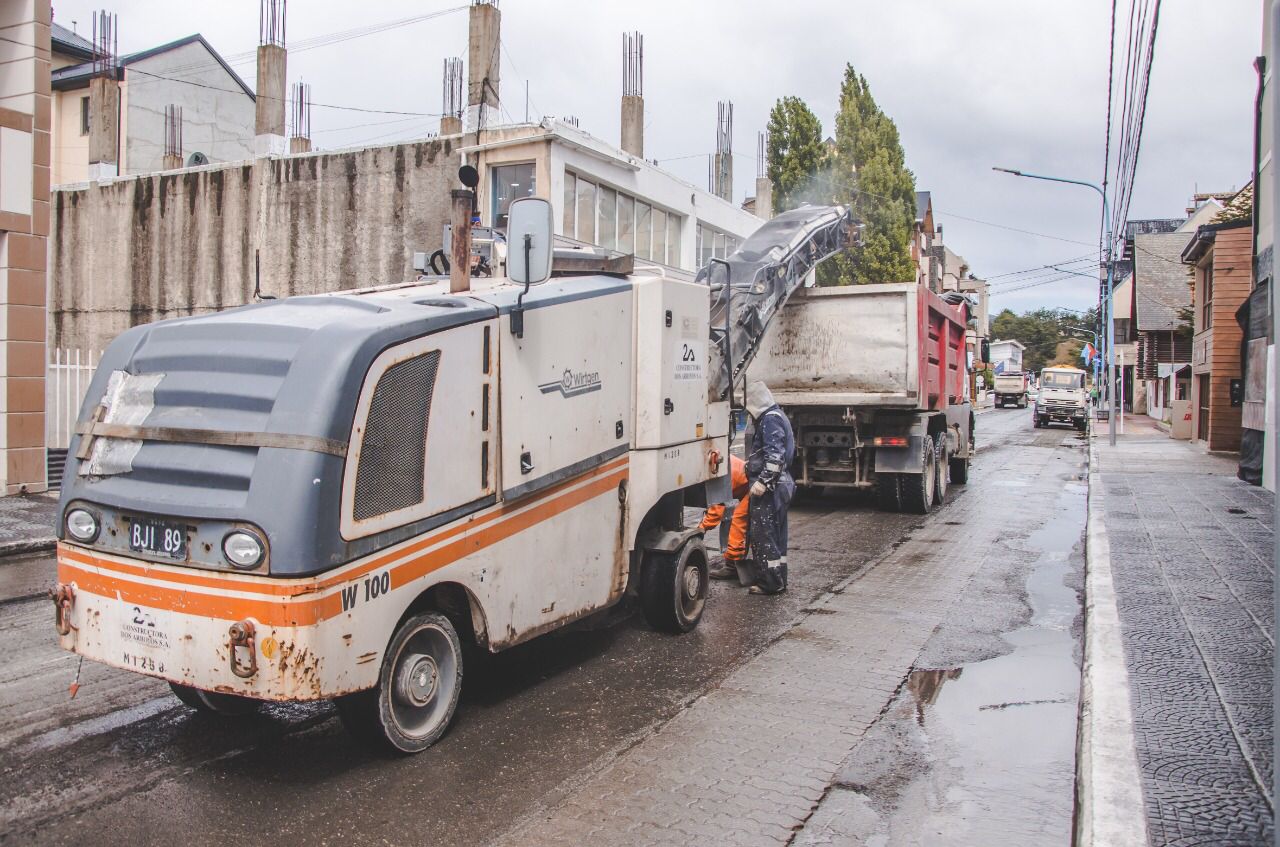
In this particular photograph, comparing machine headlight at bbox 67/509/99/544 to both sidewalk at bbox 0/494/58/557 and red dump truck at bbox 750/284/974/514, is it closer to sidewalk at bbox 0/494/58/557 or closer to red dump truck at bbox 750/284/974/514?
sidewalk at bbox 0/494/58/557

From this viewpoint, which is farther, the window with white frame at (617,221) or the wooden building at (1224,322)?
the wooden building at (1224,322)

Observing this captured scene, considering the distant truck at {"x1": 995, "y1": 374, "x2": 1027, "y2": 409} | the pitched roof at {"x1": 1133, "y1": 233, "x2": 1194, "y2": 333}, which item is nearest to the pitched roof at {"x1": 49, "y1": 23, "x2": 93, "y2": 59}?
the pitched roof at {"x1": 1133, "y1": 233, "x2": 1194, "y2": 333}

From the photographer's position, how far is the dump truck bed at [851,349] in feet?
41.9

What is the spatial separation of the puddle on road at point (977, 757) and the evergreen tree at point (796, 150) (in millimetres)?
24152

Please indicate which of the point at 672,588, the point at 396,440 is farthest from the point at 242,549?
the point at 672,588

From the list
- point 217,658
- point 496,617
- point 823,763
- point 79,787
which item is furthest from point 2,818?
point 823,763

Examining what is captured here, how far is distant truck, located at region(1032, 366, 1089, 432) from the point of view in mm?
39656

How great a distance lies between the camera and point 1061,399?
39.9 meters

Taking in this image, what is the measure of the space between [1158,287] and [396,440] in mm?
46849

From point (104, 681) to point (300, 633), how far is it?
2493 mm

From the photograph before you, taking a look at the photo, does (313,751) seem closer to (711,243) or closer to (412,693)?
(412,693)

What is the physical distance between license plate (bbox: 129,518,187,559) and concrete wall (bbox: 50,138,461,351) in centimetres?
1756

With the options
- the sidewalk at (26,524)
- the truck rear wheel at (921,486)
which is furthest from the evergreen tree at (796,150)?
the sidewalk at (26,524)

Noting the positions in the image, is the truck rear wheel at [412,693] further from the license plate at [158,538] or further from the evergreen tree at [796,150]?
the evergreen tree at [796,150]
